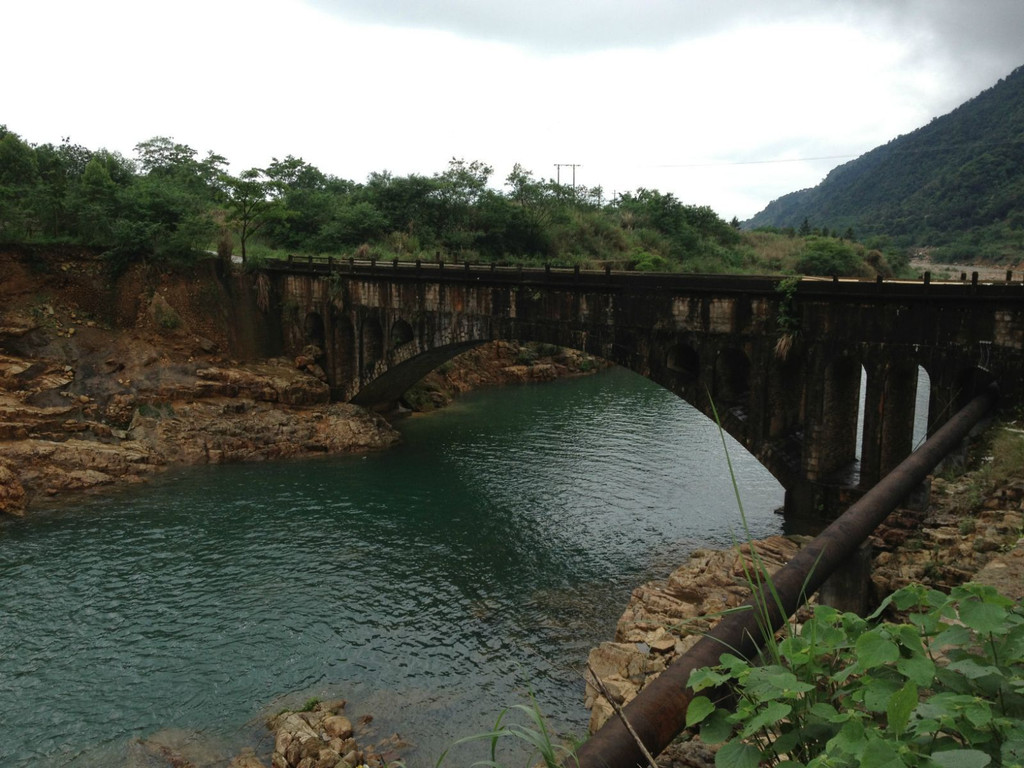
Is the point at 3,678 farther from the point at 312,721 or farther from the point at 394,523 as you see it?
the point at 394,523

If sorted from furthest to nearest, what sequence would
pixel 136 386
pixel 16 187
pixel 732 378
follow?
pixel 16 187, pixel 136 386, pixel 732 378

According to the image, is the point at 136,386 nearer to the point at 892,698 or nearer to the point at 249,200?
the point at 249,200

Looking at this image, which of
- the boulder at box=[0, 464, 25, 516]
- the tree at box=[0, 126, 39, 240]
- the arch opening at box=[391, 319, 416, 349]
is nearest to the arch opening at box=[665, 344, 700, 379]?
the arch opening at box=[391, 319, 416, 349]

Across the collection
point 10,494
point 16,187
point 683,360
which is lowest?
point 10,494

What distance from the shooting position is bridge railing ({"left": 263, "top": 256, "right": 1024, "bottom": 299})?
1830cm

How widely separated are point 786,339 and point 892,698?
726 inches

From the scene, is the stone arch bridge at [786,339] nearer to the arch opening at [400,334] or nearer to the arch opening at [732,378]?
the arch opening at [732,378]

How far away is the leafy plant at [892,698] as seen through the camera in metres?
3.76

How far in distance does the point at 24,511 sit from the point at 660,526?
2081 centimetres

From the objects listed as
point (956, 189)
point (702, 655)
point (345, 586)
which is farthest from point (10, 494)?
point (956, 189)

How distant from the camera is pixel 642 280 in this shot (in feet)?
82.2

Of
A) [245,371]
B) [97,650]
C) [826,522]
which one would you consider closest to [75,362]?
[245,371]

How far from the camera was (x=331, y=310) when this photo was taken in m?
37.3

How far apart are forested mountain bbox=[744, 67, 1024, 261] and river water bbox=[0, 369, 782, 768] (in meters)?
49.9
